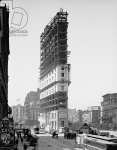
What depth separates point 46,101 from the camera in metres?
165

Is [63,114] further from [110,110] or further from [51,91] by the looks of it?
[110,110]

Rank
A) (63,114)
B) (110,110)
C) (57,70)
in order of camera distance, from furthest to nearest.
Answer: (110,110) < (57,70) < (63,114)

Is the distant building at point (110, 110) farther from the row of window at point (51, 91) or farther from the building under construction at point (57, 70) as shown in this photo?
the building under construction at point (57, 70)

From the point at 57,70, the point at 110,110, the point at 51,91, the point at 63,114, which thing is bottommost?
the point at 63,114

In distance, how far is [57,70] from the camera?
141250 millimetres

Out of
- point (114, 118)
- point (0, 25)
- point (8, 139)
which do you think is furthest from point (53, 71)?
point (8, 139)

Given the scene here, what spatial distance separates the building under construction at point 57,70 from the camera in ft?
456

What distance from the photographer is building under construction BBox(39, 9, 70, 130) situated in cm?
13900

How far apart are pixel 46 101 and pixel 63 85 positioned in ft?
86.0

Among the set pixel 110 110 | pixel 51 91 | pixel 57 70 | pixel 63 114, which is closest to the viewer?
pixel 63 114

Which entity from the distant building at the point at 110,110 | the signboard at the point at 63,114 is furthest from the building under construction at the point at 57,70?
the distant building at the point at 110,110

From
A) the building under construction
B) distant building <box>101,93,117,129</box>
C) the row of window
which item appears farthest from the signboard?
distant building <box>101,93,117,129</box>

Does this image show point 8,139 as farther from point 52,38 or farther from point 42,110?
point 42,110

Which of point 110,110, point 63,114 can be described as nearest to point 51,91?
point 63,114
